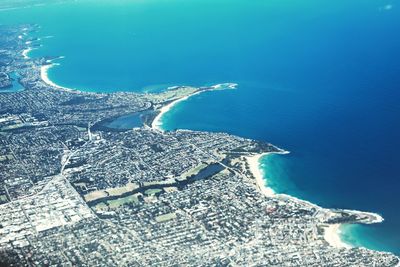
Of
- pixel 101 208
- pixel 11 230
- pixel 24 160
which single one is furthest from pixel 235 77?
pixel 11 230

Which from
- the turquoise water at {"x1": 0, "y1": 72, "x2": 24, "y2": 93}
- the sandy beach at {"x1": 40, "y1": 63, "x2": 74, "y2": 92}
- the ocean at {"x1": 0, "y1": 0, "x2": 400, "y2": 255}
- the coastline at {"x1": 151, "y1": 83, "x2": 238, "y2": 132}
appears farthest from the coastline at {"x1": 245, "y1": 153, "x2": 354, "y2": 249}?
the turquoise water at {"x1": 0, "y1": 72, "x2": 24, "y2": 93}

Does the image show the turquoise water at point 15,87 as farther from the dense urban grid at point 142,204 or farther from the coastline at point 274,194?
the coastline at point 274,194

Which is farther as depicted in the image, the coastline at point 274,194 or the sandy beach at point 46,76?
the sandy beach at point 46,76

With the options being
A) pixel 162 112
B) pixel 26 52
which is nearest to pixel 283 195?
pixel 162 112

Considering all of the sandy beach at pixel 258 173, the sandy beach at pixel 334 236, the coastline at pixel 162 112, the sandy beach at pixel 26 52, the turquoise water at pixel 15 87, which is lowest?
the sandy beach at pixel 26 52

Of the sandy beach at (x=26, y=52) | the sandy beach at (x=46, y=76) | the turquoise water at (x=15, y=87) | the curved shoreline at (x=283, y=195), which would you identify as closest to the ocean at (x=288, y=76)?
the curved shoreline at (x=283, y=195)

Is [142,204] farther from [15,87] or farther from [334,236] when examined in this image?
[15,87]
